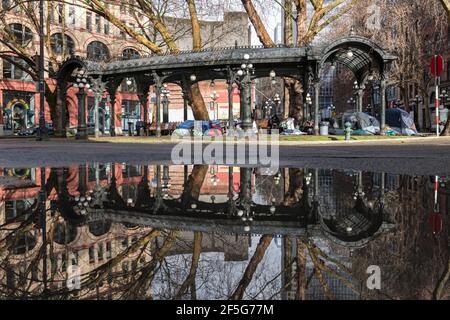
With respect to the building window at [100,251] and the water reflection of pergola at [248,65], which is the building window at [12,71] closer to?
the water reflection of pergola at [248,65]

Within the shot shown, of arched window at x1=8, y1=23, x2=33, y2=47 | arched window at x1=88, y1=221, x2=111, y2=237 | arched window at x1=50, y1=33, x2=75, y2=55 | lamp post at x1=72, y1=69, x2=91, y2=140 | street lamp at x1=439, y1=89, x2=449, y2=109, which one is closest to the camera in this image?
arched window at x1=88, y1=221, x2=111, y2=237

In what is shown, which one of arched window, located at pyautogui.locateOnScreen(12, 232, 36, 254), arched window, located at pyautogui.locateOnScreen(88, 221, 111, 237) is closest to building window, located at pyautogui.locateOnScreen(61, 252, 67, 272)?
arched window, located at pyautogui.locateOnScreen(12, 232, 36, 254)

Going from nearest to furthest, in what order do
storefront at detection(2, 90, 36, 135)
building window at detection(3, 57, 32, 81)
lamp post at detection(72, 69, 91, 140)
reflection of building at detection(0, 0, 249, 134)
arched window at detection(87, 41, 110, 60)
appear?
lamp post at detection(72, 69, 91, 140) < reflection of building at detection(0, 0, 249, 134) < building window at detection(3, 57, 32, 81) < storefront at detection(2, 90, 36, 135) < arched window at detection(87, 41, 110, 60)

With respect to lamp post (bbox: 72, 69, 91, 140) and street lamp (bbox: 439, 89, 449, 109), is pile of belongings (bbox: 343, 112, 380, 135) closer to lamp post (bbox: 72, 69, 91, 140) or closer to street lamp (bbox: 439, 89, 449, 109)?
lamp post (bbox: 72, 69, 91, 140)

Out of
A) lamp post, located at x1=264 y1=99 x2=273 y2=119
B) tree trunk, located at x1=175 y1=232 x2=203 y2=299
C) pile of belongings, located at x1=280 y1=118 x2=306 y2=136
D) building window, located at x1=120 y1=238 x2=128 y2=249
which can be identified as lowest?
tree trunk, located at x1=175 y1=232 x2=203 y2=299

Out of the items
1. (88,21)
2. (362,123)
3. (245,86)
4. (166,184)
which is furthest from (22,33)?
(166,184)

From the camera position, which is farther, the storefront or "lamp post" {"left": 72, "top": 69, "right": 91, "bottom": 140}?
the storefront

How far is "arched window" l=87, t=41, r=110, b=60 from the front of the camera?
61.5 meters

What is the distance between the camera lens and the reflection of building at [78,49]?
51656 millimetres

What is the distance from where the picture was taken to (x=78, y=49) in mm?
59906

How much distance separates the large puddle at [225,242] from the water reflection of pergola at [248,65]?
19879mm

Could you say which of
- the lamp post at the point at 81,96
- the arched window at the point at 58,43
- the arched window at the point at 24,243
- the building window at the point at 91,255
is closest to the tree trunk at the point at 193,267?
the building window at the point at 91,255

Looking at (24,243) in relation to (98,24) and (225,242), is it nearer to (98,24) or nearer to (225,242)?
(225,242)

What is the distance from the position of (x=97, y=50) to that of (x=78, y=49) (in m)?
3.38
